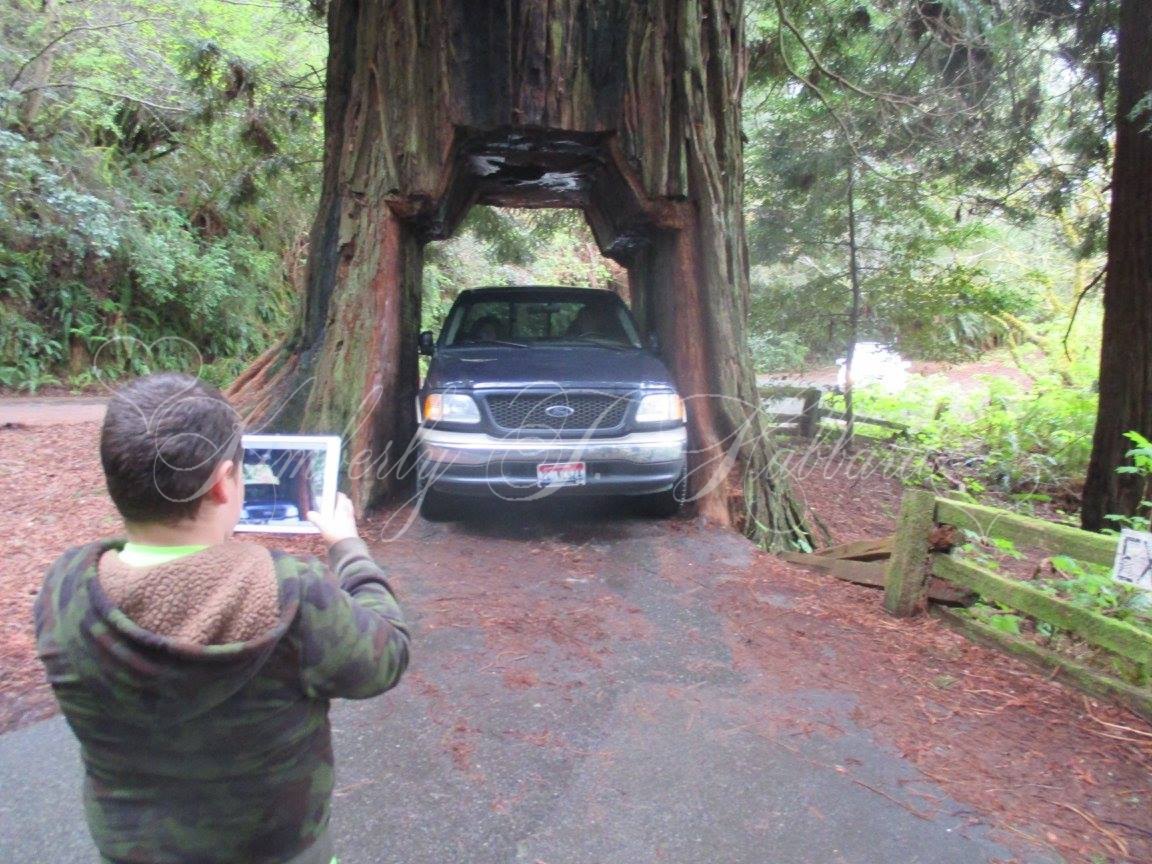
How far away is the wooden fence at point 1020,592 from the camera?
399 cm

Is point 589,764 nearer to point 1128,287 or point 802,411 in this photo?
point 1128,287

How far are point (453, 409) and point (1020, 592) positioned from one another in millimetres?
4047

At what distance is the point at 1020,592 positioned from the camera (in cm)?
452

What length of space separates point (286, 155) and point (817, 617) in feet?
30.8

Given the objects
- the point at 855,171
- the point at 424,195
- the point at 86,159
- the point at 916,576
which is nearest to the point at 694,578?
the point at 916,576

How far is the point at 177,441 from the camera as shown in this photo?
148cm

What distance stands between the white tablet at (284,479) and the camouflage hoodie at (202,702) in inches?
59.8

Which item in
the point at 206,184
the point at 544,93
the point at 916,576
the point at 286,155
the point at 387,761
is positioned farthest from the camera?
the point at 206,184

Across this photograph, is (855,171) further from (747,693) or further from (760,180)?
(747,693)

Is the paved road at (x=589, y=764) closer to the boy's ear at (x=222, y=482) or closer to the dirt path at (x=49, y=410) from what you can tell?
the boy's ear at (x=222, y=482)

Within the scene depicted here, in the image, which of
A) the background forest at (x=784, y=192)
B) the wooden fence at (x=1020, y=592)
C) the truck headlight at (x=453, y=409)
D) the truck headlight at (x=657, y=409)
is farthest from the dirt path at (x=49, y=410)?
the wooden fence at (x=1020, y=592)

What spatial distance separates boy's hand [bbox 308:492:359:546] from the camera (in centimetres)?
187

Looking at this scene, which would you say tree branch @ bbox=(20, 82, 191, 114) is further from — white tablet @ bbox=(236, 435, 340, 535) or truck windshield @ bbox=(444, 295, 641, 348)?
white tablet @ bbox=(236, 435, 340, 535)

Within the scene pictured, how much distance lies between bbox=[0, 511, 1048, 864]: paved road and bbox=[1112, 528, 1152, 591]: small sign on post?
136 cm
